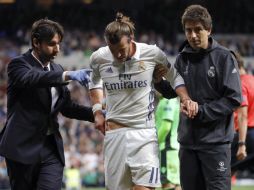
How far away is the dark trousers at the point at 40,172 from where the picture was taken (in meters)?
6.41

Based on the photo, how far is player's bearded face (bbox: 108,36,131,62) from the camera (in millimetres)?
5992

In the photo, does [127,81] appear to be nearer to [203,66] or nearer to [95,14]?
[203,66]

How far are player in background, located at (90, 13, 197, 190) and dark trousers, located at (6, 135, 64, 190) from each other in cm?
48

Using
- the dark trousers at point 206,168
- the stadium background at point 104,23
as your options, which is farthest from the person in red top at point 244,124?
the stadium background at point 104,23

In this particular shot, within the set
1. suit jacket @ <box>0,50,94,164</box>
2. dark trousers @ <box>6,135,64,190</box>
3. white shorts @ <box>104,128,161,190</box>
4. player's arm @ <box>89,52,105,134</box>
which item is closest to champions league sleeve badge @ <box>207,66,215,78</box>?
white shorts @ <box>104,128,161,190</box>

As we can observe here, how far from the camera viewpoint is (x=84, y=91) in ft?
69.1

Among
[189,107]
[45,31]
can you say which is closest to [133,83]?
[189,107]

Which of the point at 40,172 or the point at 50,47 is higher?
the point at 50,47

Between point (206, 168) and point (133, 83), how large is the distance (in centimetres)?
92

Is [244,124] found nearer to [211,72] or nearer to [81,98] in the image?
[211,72]

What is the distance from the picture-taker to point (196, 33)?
614 cm

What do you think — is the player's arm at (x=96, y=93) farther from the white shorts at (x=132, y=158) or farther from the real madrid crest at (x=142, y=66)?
the real madrid crest at (x=142, y=66)

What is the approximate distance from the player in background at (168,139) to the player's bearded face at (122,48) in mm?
3407

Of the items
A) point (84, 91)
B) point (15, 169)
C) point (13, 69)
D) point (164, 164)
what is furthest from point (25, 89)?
point (84, 91)
